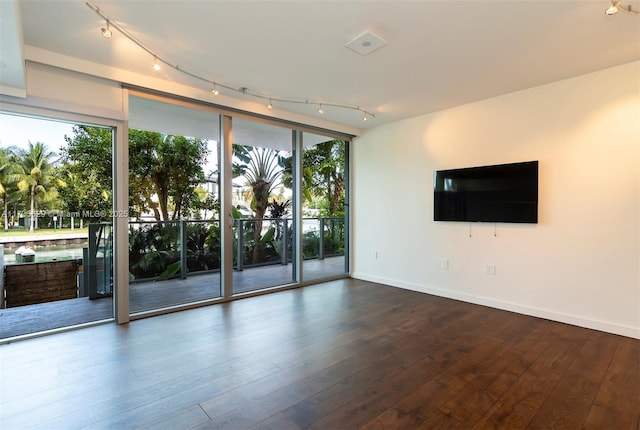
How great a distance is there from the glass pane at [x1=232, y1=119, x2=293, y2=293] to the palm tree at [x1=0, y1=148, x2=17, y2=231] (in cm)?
219

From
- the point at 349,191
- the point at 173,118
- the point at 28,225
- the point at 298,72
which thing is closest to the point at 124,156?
the point at 173,118

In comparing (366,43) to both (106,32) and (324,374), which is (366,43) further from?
(324,374)

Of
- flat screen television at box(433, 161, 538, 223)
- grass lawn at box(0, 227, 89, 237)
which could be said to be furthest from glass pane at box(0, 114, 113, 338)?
flat screen television at box(433, 161, 538, 223)

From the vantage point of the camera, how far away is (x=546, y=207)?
3.54 meters

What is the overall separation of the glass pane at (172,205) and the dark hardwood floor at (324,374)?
66 cm

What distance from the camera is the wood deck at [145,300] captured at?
3078mm

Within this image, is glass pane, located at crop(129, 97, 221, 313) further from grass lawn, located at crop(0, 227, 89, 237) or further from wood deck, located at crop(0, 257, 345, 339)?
grass lawn, located at crop(0, 227, 89, 237)

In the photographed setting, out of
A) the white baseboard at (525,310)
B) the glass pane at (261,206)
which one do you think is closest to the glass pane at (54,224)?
the glass pane at (261,206)

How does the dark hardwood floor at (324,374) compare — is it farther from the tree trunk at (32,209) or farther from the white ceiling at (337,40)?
the white ceiling at (337,40)

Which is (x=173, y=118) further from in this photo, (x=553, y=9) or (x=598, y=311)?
(x=598, y=311)

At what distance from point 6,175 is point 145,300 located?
1.83m

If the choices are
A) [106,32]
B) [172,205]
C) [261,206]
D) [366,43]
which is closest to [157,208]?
[172,205]

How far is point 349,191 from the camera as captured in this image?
571 cm

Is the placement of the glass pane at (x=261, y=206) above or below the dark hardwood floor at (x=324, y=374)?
above
